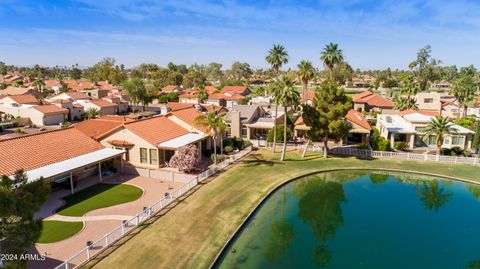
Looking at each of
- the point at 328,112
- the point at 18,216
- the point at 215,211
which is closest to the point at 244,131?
the point at 328,112

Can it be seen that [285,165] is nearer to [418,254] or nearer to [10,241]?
[418,254]

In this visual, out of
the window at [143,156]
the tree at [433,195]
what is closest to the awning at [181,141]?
the window at [143,156]

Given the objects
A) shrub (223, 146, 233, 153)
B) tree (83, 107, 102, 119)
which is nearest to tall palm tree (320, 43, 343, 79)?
shrub (223, 146, 233, 153)

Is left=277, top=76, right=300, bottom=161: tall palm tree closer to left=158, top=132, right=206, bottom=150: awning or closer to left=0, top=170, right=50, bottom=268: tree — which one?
left=158, top=132, right=206, bottom=150: awning

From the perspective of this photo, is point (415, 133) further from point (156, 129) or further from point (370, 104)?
point (156, 129)

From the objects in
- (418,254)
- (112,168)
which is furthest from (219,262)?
(112,168)
